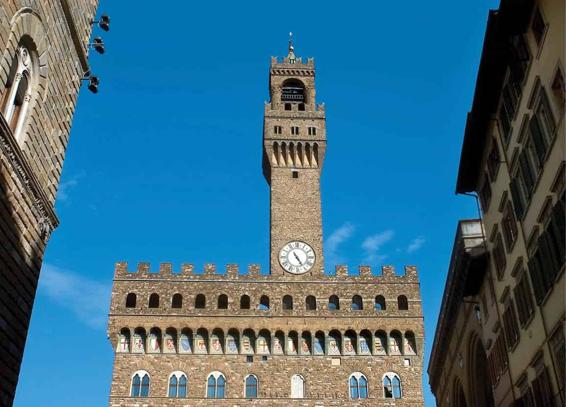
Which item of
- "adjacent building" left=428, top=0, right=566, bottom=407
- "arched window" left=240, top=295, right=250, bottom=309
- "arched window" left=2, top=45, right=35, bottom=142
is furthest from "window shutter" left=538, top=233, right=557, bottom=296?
"arched window" left=240, top=295, right=250, bottom=309

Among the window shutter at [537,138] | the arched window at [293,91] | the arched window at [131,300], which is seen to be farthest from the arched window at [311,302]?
the window shutter at [537,138]

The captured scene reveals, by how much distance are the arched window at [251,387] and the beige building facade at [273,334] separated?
7cm

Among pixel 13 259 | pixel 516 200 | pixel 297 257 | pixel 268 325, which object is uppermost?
pixel 297 257

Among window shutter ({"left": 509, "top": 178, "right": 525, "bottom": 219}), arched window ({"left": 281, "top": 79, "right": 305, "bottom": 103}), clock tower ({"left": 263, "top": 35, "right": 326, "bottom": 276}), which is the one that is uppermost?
arched window ({"left": 281, "top": 79, "right": 305, "bottom": 103})

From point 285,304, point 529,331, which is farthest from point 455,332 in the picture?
point 285,304

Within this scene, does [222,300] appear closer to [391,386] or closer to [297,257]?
[297,257]

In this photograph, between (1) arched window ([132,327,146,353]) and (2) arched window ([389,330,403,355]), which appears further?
(2) arched window ([389,330,403,355])

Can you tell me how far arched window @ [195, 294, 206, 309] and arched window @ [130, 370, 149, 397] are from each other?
4.67 metres

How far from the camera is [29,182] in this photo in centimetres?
1288

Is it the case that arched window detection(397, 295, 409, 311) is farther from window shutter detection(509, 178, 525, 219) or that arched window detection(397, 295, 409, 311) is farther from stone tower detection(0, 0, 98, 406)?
stone tower detection(0, 0, 98, 406)

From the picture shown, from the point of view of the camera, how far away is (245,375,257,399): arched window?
111ft

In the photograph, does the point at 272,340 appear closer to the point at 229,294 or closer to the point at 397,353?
the point at 229,294

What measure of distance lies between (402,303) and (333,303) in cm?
392

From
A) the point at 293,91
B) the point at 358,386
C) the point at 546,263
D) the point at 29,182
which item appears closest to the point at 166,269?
the point at 358,386
